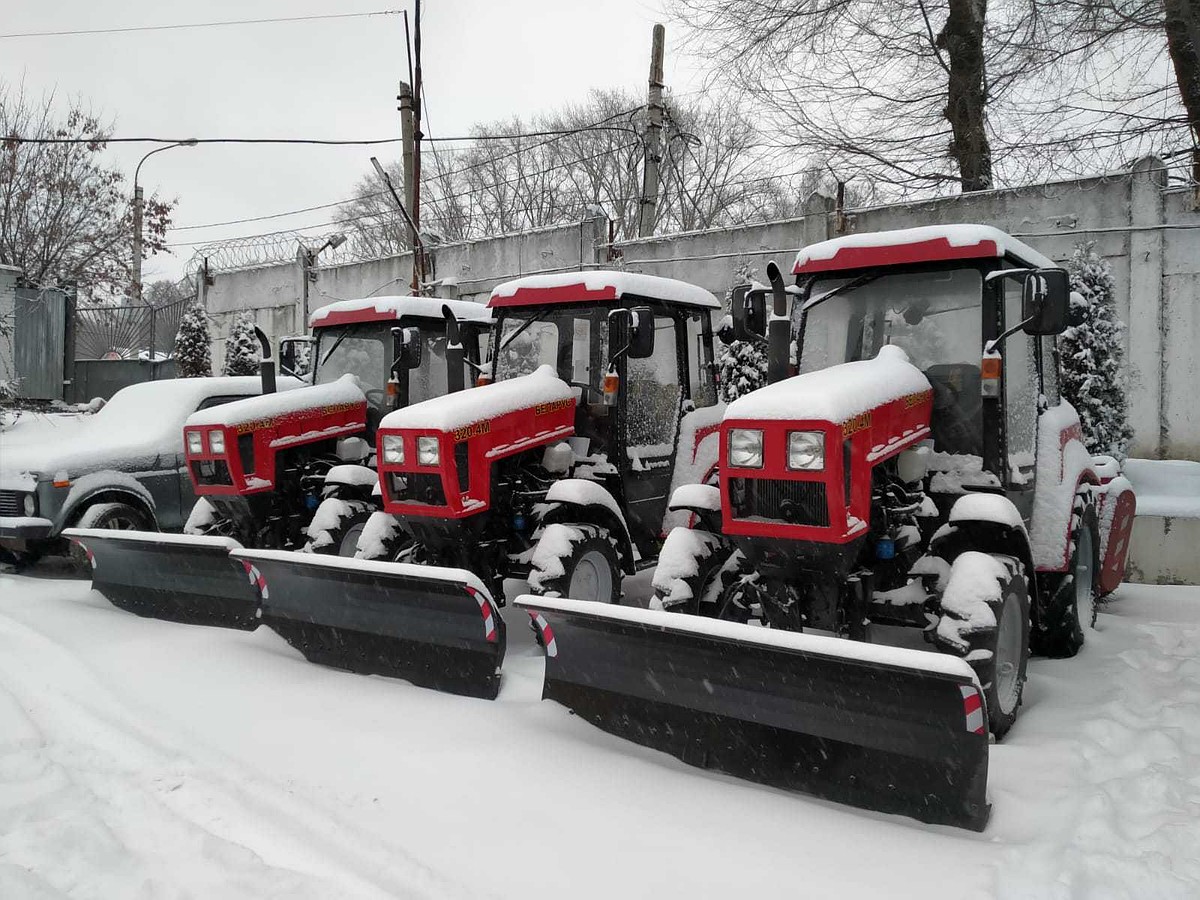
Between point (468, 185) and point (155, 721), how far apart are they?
33198 mm

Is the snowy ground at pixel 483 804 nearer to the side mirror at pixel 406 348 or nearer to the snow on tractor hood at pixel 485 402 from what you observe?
the snow on tractor hood at pixel 485 402

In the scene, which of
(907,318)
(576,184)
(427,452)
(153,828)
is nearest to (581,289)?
(427,452)

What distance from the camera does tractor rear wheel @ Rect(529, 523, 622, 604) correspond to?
16.9 ft

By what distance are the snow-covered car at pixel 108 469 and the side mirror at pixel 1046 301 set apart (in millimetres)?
6811

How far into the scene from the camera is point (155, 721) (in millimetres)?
4246

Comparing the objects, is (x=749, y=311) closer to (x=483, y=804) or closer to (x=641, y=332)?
(x=641, y=332)

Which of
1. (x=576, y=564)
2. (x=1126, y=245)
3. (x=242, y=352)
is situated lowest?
(x=576, y=564)

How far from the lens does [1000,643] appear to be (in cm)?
422

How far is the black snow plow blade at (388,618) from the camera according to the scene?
178 inches

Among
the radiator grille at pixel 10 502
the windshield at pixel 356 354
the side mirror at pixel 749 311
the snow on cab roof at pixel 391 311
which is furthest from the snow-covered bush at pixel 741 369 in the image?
the radiator grille at pixel 10 502

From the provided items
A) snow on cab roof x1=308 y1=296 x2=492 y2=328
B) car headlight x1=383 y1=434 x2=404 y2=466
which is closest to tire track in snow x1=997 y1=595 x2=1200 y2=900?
car headlight x1=383 y1=434 x2=404 y2=466

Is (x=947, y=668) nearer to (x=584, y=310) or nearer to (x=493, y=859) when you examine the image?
(x=493, y=859)

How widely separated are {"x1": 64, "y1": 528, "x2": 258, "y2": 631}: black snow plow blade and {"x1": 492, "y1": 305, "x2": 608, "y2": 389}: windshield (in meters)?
2.11

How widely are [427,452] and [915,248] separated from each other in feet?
9.21
